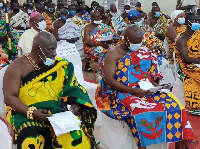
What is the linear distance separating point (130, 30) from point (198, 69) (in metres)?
1.56

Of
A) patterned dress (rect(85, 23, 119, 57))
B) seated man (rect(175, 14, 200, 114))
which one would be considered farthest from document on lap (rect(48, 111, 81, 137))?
patterned dress (rect(85, 23, 119, 57))

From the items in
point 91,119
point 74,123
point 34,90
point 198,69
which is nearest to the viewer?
point 74,123

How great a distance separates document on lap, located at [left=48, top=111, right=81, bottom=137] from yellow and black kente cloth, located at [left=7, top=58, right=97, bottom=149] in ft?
0.22

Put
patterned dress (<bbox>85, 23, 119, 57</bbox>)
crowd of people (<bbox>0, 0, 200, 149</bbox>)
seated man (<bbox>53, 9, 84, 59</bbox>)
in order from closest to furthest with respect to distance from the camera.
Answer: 1. crowd of people (<bbox>0, 0, 200, 149</bbox>)
2. patterned dress (<bbox>85, 23, 119, 57</bbox>)
3. seated man (<bbox>53, 9, 84, 59</bbox>)

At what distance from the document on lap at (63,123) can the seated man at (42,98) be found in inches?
2.2

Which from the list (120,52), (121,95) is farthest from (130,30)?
(121,95)

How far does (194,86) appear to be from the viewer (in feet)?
14.4

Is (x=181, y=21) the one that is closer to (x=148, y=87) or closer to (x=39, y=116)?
(x=148, y=87)

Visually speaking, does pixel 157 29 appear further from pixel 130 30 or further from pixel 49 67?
pixel 49 67

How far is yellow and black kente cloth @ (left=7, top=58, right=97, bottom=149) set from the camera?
2.35m

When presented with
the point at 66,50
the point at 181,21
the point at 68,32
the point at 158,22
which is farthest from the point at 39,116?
the point at 158,22

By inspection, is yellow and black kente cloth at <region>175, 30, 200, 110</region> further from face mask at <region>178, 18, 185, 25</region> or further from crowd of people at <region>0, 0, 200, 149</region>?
face mask at <region>178, 18, 185, 25</region>

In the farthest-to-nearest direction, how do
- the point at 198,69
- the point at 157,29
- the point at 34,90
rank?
the point at 157,29, the point at 198,69, the point at 34,90

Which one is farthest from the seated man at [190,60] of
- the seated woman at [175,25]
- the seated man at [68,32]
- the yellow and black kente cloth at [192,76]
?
the seated man at [68,32]
